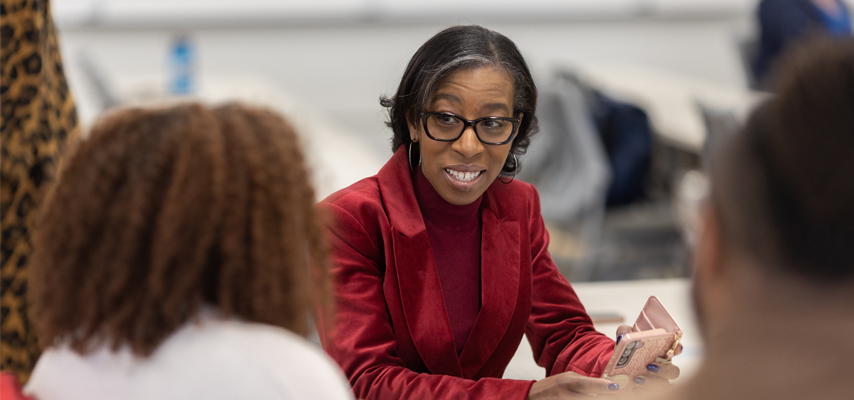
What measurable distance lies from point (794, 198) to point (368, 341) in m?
0.72

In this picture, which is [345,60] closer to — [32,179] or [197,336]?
[32,179]

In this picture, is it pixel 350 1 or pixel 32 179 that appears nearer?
pixel 32 179

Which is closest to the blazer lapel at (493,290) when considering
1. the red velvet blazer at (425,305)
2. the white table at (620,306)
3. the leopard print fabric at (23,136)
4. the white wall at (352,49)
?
the red velvet blazer at (425,305)

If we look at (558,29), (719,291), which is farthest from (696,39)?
(719,291)

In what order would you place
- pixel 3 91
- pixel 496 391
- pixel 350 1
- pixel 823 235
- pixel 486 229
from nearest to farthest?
pixel 823 235 < pixel 496 391 < pixel 486 229 < pixel 3 91 < pixel 350 1

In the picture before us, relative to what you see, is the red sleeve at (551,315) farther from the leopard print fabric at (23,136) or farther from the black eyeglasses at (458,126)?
the leopard print fabric at (23,136)

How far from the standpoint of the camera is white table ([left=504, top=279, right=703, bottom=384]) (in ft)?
4.73

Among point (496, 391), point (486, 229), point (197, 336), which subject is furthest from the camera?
point (486, 229)

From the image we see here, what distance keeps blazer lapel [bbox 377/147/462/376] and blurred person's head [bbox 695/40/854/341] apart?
0.58 meters

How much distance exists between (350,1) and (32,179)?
428 centimetres

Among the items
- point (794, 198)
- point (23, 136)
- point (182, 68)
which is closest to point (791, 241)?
point (794, 198)

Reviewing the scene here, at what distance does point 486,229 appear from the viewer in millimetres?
1348

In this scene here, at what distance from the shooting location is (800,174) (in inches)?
26.0

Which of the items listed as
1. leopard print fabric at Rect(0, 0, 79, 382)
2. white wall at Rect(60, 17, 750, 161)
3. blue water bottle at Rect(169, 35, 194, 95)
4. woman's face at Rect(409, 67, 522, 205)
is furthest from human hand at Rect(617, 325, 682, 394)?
white wall at Rect(60, 17, 750, 161)
